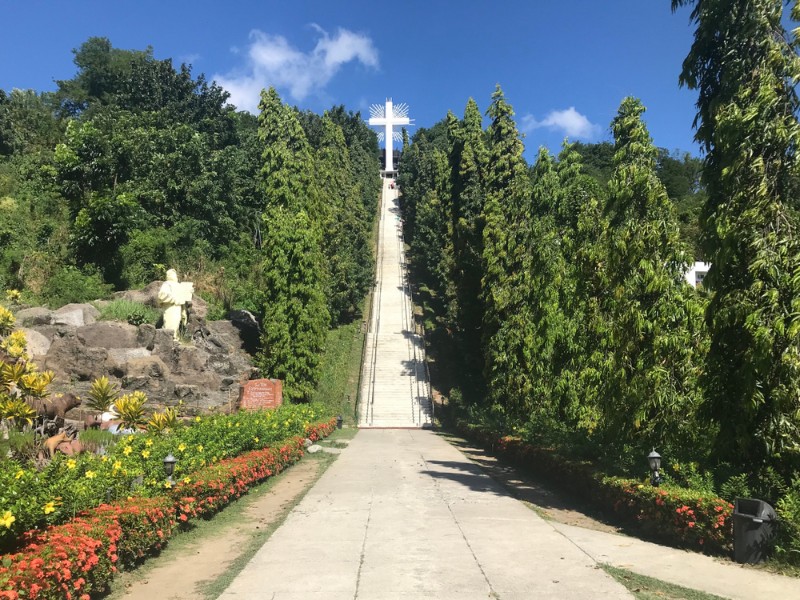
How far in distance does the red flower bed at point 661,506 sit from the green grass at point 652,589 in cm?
132

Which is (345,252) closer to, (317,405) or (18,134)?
(317,405)

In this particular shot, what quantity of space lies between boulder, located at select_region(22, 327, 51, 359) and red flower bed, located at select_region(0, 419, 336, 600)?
338 inches

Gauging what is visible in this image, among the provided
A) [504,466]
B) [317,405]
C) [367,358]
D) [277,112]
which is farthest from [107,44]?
[504,466]

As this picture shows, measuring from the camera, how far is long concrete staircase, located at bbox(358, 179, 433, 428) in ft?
96.9

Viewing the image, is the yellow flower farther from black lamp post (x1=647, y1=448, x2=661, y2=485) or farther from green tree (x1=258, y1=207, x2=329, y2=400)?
green tree (x1=258, y1=207, x2=329, y2=400)

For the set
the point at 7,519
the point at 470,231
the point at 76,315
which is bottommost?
the point at 7,519

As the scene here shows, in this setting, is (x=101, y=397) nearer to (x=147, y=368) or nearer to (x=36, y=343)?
(x=147, y=368)

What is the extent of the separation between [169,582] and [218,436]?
460 cm

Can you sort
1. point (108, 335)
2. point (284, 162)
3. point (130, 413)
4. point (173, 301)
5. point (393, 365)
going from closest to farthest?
point (130, 413) < point (108, 335) < point (173, 301) < point (284, 162) < point (393, 365)

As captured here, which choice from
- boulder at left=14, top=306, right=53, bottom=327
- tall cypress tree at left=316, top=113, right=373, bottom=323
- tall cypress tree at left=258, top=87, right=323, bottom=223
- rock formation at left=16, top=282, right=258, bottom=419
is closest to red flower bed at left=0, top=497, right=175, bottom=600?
rock formation at left=16, top=282, right=258, bottom=419

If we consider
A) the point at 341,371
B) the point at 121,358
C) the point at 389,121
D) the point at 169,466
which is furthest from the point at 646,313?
the point at 389,121

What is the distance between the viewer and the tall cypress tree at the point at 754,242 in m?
6.80

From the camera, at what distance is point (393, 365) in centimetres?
3441

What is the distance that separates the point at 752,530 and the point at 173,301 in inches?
658
